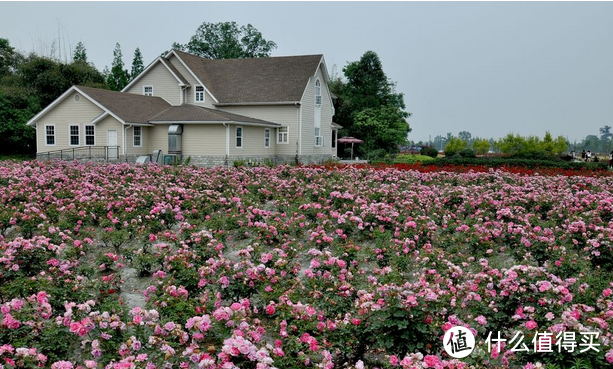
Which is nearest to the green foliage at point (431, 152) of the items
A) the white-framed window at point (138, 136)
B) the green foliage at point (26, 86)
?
the white-framed window at point (138, 136)

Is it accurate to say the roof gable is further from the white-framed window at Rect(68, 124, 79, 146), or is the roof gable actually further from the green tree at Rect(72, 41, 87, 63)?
the green tree at Rect(72, 41, 87, 63)

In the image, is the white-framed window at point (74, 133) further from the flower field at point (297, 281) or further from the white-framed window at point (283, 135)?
the flower field at point (297, 281)

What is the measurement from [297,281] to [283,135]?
27.1 meters

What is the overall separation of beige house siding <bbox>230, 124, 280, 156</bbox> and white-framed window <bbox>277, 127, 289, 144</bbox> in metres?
0.54

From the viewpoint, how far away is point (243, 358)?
3139 millimetres

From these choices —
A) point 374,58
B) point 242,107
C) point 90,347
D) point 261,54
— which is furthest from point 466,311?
point 261,54

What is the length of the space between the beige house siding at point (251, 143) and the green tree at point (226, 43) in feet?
93.5

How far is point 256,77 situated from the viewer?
3288 centimetres

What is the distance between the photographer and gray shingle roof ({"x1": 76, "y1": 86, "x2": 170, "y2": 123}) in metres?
26.8

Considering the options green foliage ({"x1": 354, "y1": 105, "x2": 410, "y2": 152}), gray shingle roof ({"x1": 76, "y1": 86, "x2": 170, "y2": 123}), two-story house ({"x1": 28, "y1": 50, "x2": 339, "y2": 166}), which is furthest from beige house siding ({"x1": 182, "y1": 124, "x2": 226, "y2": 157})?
green foliage ({"x1": 354, "y1": 105, "x2": 410, "y2": 152})

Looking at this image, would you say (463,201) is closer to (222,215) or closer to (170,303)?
(222,215)

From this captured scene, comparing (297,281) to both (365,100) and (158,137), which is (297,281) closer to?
(158,137)

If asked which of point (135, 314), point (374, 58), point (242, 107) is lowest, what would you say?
point (135, 314)

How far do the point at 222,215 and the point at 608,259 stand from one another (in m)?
5.90
